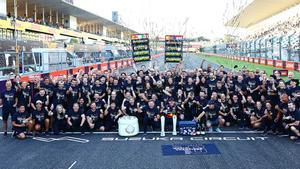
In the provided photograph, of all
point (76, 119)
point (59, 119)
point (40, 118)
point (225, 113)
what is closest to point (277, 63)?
point (225, 113)

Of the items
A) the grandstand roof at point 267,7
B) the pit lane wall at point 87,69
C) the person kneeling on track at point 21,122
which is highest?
the grandstand roof at point 267,7

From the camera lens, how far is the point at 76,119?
10.2m

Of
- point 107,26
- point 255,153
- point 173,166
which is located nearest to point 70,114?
point 173,166

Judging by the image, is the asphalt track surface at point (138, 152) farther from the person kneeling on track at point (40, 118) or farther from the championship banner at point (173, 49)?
the championship banner at point (173, 49)

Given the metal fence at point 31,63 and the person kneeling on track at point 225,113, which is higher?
the metal fence at point 31,63

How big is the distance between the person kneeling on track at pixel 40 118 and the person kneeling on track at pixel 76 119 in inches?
27.8

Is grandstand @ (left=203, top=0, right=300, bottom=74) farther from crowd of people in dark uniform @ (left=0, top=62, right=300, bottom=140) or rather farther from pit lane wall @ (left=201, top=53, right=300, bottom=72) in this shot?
crowd of people in dark uniform @ (left=0, top=62, right=300, bottom=140)

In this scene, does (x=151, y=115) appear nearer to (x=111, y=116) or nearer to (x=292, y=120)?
(x=111, y=116)

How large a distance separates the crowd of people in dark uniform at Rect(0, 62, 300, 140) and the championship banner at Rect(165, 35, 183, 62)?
5.77 metres

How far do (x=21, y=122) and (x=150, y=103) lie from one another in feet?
13.7

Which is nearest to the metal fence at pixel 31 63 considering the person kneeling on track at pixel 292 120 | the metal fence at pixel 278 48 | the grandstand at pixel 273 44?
the person kneeling on track at pixel 292 120

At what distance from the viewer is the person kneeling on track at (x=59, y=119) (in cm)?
1000

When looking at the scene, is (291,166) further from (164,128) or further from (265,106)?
(164,128)

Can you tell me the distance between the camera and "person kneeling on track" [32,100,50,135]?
32.5 ft
